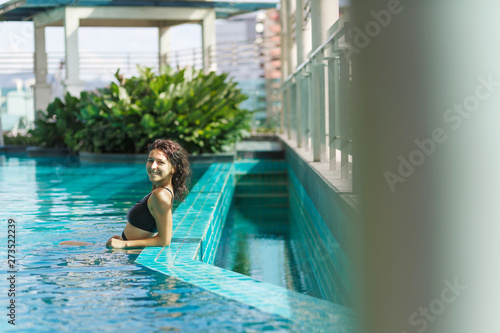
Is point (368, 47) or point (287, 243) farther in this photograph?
point (287, 243)

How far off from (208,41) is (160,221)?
16724mm

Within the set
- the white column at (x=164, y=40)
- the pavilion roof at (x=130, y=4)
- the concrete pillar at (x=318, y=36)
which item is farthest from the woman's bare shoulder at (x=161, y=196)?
the white column at (x=164, y=40)

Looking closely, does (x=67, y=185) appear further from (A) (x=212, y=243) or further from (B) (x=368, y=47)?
(B) (x=368, y=47)

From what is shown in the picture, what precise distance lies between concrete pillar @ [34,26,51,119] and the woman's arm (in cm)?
1868

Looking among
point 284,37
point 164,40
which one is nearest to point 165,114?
point 284,37

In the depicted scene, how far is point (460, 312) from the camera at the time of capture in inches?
39.9

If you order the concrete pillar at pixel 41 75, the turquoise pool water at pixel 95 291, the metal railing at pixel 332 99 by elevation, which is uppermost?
the concrete pillar at pixel 41 75

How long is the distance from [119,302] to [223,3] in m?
17.6

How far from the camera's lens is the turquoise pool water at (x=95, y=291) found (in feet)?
8.46

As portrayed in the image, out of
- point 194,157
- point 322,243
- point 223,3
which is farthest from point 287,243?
point 223,3

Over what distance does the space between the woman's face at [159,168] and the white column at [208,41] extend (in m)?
16.0

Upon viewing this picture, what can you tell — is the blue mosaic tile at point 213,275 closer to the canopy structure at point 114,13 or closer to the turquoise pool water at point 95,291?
the turquoise pool water at point 95,291

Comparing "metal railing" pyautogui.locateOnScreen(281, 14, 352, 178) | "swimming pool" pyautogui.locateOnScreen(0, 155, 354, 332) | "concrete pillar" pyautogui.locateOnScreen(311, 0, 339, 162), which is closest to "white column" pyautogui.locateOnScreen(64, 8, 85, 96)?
"metal railing" pyautogui.locateOnScreen(281, 14, 352, 178)

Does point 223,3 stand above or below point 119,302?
above
